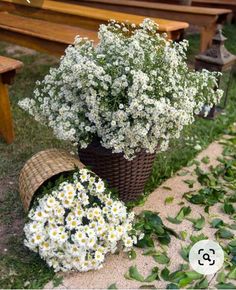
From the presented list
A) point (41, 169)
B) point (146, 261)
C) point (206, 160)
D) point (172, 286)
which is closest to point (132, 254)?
point (146, 261)

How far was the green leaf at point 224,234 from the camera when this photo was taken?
2484mm

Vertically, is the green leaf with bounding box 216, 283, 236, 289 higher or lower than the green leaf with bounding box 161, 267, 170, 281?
higher

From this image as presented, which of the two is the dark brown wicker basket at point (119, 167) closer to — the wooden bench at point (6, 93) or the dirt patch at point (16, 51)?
the wooden bench at point (6, 93)

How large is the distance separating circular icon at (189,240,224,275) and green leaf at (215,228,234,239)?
0.08m

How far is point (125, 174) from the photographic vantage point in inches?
104

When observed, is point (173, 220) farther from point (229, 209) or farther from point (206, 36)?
point (206, 36)

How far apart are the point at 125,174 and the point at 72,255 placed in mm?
707

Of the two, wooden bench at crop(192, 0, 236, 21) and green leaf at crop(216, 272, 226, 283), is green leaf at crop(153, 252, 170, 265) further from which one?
wooden bench at crop(192, 0, 236, 21)

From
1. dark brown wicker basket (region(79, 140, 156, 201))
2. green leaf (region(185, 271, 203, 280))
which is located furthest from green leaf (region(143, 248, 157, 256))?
dark brown wicker basket (region(79, 140, 156, 201))

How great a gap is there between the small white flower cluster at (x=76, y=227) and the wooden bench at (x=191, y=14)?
3.67m

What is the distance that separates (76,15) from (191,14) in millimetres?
1514

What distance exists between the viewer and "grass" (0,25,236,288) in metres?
2.19

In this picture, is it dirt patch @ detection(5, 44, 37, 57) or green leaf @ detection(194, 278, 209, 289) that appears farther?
dirt patch @ detection(5, 44, 37, 57)

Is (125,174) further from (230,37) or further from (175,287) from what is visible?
(230,37)
